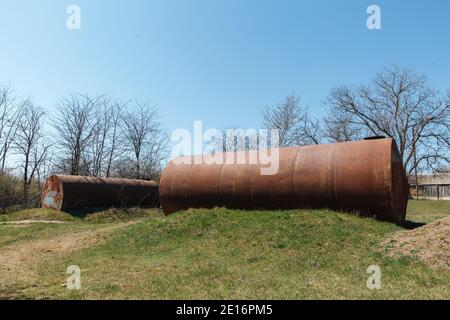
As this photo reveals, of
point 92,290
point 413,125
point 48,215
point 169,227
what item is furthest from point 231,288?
point 413,125

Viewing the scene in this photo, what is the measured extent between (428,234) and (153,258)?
632 cm

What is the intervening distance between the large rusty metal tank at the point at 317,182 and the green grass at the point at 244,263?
55 cm

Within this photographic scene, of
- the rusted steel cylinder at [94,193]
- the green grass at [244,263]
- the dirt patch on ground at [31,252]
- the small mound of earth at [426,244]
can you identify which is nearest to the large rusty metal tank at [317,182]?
the green grass at [244,263]

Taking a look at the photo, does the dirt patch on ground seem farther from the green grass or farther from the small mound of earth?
the small mound of earth

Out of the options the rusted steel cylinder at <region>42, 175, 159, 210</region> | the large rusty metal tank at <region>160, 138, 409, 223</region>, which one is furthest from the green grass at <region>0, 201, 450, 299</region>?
the rusted steel cylinder at <region>42, 175, 159, 210</region>

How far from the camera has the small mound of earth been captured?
759 cm

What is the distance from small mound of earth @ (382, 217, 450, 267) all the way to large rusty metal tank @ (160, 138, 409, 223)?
1868mm

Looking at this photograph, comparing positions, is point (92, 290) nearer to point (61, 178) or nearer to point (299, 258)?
point (299, 258)

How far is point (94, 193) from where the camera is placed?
918 inches

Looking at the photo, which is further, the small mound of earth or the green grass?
the small mound of earth

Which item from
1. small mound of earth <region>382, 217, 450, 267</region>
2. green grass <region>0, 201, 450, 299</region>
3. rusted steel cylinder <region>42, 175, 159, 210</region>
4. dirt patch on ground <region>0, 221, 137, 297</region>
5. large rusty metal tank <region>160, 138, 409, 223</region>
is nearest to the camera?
green grass <region>0, 201, 450, 299</region>

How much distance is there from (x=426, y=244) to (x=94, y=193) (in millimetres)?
19131

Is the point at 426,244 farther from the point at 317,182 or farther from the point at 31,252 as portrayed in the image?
the point at 31,252
